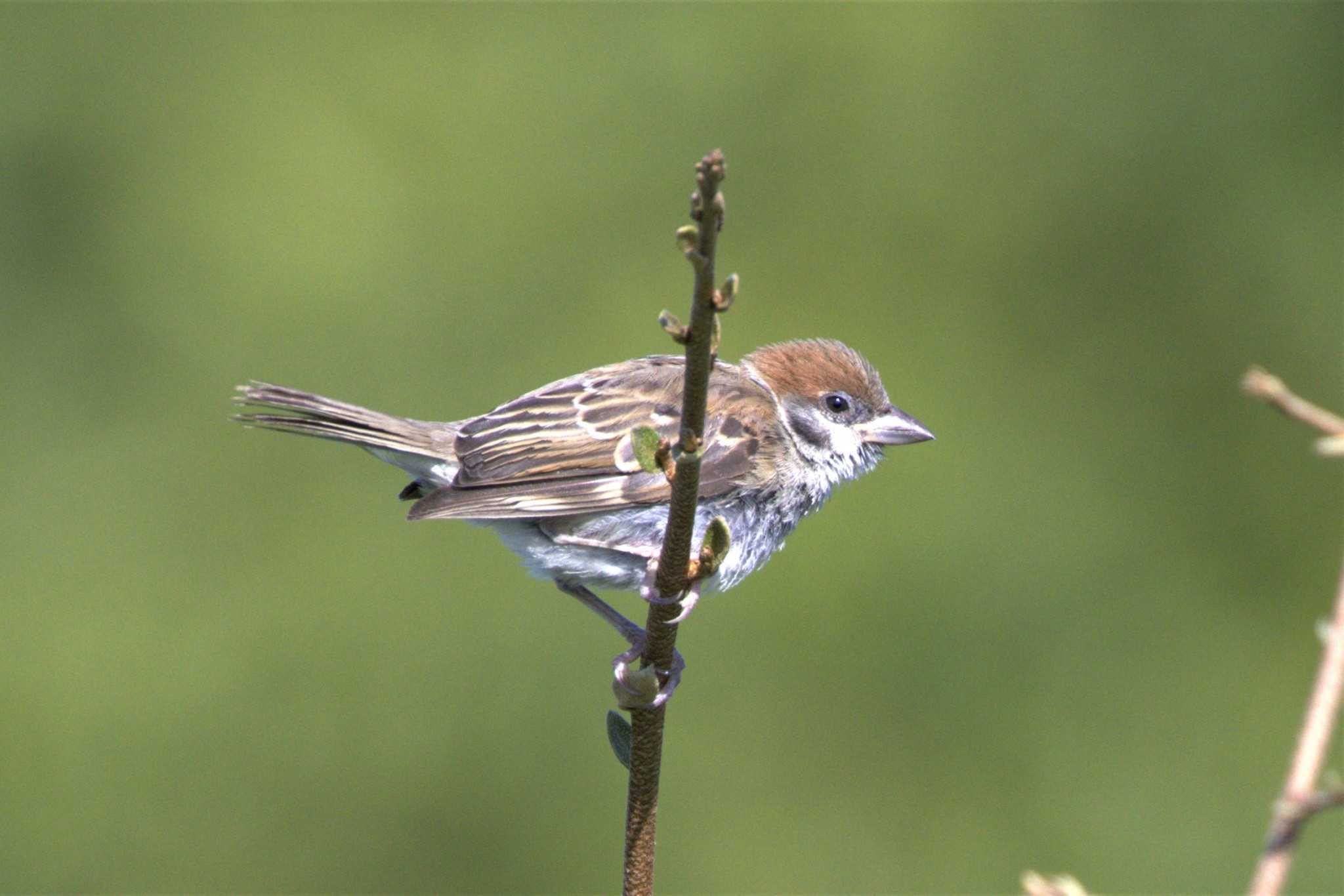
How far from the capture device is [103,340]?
28.7 ft

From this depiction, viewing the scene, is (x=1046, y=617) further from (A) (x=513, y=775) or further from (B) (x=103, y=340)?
(B) (x=103, y=340)

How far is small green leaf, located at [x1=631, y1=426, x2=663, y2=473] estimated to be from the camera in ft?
7.17

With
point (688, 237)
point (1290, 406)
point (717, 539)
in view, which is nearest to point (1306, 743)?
point (1290, 406)

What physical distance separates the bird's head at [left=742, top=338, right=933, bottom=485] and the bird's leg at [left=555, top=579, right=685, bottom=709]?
75 centimetres

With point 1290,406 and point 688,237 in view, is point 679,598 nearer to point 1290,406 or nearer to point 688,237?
point 688,237

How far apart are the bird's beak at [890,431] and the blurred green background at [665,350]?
320cm

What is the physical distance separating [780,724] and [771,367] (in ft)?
11.4

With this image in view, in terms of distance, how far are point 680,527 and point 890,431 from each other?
8.00 feet

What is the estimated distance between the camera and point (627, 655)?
325cm

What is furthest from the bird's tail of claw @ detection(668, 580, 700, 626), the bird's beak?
claw @ detection(668, 580, 700, 626)

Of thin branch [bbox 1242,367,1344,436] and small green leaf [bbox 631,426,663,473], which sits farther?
small green leaf [bbox 631,426,663,473]

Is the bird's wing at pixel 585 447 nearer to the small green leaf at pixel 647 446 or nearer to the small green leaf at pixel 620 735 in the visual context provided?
the small green leaf at pixel 620 735

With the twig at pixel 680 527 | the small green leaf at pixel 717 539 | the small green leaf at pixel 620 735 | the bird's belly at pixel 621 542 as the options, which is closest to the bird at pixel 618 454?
the bird's belly at pixel 621 542

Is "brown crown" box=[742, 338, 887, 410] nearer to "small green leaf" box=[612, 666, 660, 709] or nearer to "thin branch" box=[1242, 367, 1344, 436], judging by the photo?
"small green leaf" box=[612, 666, 660, 709]
